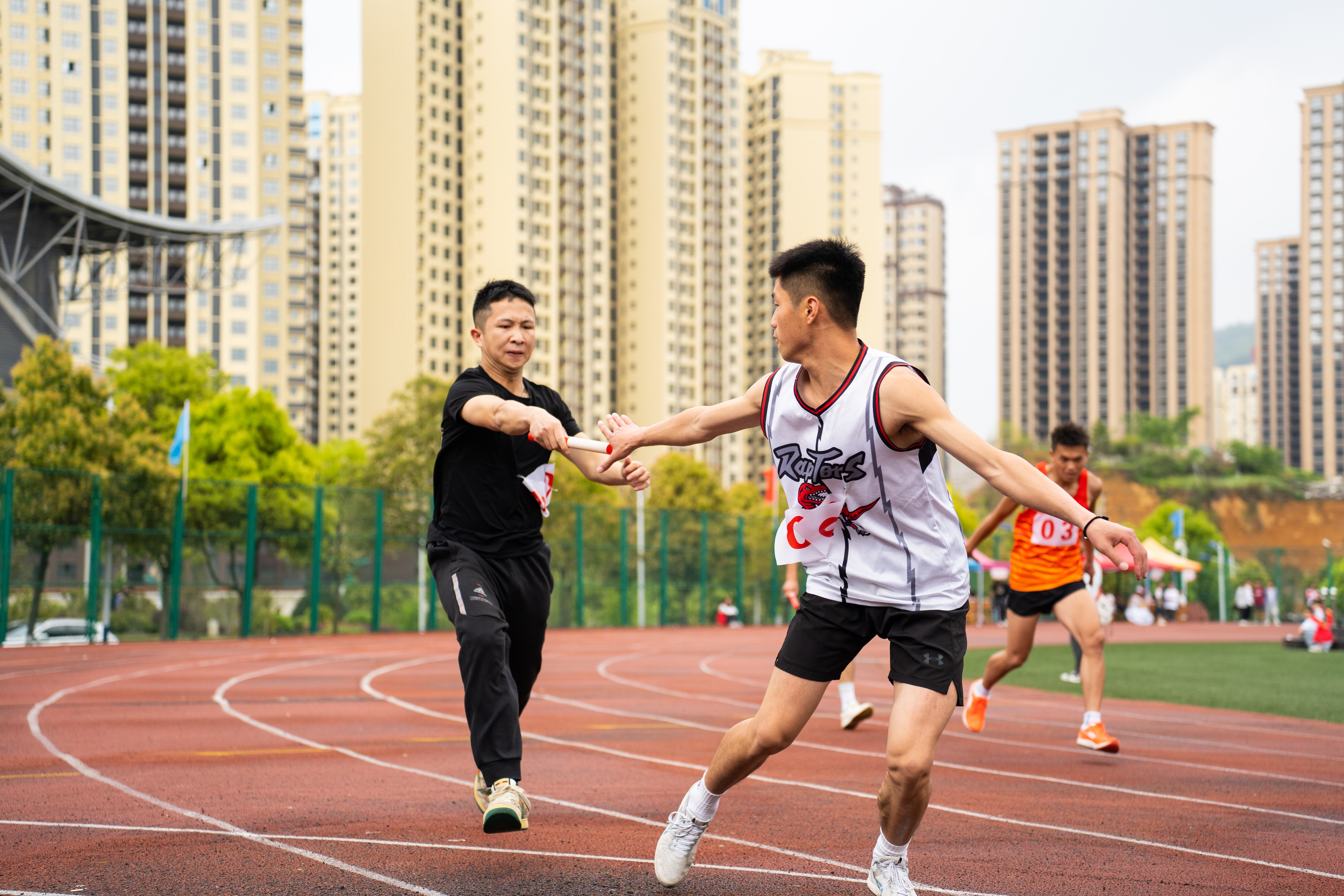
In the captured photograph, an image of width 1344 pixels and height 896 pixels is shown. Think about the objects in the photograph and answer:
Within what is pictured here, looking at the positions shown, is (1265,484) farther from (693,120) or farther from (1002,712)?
(1002,712)

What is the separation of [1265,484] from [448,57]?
7005 centimetres

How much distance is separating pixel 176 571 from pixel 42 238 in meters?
34.0

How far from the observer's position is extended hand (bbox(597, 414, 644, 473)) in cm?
483

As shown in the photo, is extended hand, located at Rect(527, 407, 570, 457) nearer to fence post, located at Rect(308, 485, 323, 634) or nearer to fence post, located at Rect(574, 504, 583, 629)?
fence post, located at Rect(308, 485, 323, 634)

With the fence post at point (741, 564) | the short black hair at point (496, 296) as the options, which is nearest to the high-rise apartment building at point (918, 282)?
the fence post at point (741, 564)

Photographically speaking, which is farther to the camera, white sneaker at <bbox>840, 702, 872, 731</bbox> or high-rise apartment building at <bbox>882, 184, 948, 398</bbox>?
high-rise apartment building at <bbox>882, 184, 948, 398</bbox>

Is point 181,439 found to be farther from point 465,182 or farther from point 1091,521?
point 465,182

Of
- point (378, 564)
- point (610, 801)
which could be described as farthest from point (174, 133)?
point (610, 801)

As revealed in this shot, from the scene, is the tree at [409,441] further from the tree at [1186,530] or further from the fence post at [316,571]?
the tree at [1186,530]

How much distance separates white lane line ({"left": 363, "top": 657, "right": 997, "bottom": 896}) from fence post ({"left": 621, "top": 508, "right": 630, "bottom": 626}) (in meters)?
18.0

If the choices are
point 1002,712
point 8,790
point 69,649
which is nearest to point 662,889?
point 8,790

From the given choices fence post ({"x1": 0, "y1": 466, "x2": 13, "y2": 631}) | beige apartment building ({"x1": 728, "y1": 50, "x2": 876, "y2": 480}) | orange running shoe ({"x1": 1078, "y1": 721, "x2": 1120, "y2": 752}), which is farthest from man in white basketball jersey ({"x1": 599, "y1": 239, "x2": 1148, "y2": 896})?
beige apartment building ({"x1": 728, "y1": 50, "x2": 876, "y2": 480})

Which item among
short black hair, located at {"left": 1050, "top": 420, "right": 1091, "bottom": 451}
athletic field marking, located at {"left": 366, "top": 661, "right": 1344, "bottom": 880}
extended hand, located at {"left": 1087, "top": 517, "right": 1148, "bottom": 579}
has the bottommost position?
athletic field marking, located at {"left": 366, "top": 661, "right": 1344, "bottom": 880}

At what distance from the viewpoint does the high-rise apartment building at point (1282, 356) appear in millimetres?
137750
